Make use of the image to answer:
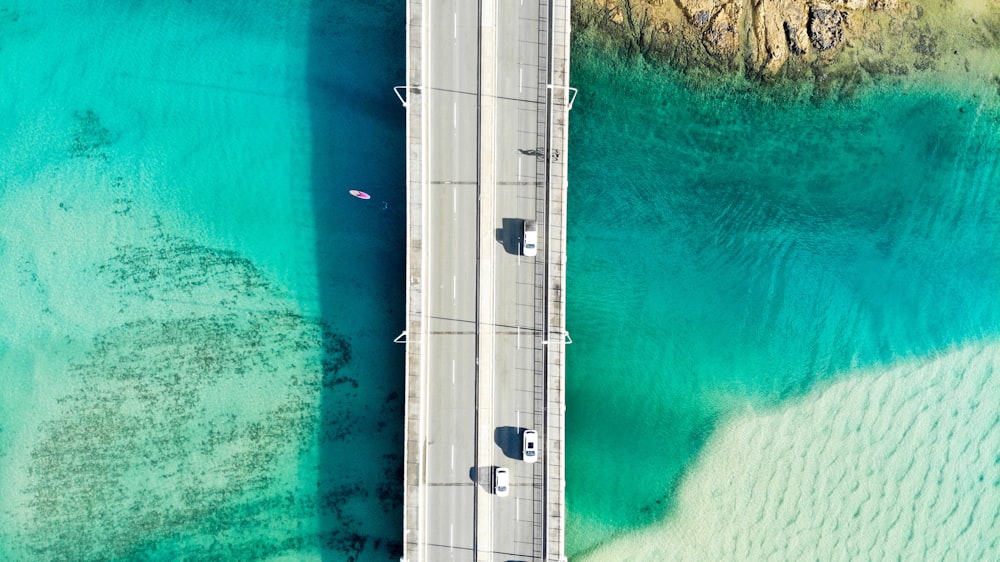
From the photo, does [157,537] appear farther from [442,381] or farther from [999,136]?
[999,136]

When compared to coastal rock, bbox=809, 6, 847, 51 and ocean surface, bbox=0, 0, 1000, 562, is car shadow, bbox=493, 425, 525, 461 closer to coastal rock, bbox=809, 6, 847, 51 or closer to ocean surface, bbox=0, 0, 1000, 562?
ocean surface, bbox=0, 0, 1000, 562

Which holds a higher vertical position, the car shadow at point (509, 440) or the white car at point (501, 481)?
the car shadow at point (509, 440)

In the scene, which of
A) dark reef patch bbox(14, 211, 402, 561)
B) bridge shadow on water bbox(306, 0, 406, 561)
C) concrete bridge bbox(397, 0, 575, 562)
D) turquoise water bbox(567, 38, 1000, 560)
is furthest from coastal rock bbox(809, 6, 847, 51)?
dark reef patch bbox(14, 211, 402, 561)

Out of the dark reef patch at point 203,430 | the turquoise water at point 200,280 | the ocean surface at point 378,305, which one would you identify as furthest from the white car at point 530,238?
the dark reef patch at point 203,430

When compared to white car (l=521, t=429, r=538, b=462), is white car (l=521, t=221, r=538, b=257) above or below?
above

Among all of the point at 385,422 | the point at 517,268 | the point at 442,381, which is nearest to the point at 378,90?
the point at 517,268

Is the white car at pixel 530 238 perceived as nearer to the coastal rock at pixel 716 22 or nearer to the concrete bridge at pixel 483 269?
the concrete bridge at pixel 483 269

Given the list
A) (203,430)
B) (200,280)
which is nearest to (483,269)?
(200,280)

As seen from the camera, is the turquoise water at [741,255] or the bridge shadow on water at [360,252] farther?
the turquoise water at [741,255]
